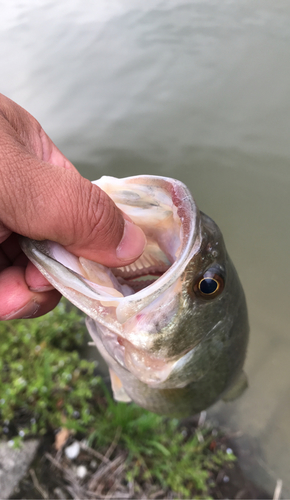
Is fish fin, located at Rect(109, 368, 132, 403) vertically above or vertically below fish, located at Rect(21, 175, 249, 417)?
below

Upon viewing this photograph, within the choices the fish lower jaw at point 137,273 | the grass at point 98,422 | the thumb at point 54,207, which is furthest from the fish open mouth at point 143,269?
the grass at point 98,422

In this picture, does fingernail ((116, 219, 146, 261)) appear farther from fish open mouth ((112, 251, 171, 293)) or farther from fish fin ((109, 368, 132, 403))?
fish fin ((109, 368, 132, 403))

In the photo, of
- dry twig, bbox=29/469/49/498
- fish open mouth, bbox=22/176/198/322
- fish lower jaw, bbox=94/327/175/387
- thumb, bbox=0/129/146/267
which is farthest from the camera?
dry twig, bbox=29/469/49/498

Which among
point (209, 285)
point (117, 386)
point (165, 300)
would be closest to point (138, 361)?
point (165, 300)

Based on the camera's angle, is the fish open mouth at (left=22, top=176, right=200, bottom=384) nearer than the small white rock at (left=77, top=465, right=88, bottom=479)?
Yes

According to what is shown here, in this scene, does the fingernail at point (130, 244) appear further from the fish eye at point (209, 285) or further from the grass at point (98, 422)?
the grass at point (98, 422)

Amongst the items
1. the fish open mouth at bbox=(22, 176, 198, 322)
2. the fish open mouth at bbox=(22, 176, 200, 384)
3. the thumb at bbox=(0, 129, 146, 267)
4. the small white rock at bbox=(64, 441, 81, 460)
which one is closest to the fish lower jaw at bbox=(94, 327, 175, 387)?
the fish open mouth at bbox=(22, 176, 200, 384)

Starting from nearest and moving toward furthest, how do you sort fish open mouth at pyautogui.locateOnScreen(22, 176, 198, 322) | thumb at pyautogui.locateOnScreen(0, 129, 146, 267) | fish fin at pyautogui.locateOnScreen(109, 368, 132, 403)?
thumb at pyautogui.locateOnScreen(0, 129, 146, 267) → fish open mouth at pyautogui.locateOnScreen(22, 176, 198, 322) → fish fin at pyautogui.locateOnScreen(109, 368, 132, 403)

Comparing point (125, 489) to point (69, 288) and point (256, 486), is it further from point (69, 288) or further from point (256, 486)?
point (69, 288)
